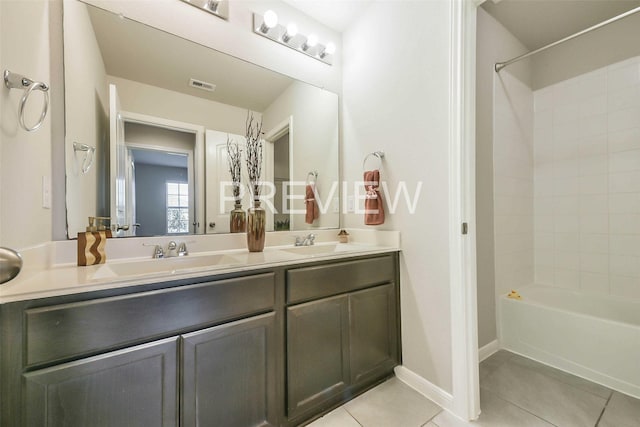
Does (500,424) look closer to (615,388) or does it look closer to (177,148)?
(615,388)

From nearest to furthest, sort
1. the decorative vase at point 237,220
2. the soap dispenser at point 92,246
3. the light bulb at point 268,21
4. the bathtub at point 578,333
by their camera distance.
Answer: the soap dispenser at point 92,246 → the bathtub at point 578,333 → the decorative vase at point 237,220 → the light bulb at point 268,21

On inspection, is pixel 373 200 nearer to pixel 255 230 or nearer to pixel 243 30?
pixel 255 230

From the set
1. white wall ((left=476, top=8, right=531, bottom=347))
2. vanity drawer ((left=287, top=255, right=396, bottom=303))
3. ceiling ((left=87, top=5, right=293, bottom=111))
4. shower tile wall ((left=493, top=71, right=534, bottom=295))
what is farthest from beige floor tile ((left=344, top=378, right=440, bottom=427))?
ceiling ((left=87, top=5, right=293, bottom=111))

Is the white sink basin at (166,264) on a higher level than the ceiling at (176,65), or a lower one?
lower

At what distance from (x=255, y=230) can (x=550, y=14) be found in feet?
8.97

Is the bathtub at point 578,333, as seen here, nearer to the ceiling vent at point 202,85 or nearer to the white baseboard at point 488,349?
the white baseboard at point 488,349

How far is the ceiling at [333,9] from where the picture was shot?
1.83 m

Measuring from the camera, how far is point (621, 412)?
127 cm

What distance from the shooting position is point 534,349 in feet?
5.86

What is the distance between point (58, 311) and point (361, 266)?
4.00ft

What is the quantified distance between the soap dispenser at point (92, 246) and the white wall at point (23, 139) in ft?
0.42

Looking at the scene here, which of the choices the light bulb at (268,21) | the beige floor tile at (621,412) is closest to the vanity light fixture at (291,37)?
the light bulb at (268,21)

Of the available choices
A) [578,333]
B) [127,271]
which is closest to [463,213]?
[578,333]

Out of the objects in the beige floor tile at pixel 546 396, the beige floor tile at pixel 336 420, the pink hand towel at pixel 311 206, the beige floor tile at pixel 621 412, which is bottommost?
the beige floor tile at pixel 546 396
